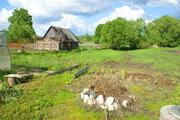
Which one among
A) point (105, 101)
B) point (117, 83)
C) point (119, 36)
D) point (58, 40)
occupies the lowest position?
point (105, 101)

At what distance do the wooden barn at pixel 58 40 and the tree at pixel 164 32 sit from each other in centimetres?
2319

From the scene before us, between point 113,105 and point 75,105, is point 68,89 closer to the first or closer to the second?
point 75,105

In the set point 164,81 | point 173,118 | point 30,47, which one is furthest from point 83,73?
point 30,47

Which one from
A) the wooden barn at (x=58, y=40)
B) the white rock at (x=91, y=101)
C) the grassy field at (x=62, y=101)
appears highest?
the wooden barn at (x=58, y=40)

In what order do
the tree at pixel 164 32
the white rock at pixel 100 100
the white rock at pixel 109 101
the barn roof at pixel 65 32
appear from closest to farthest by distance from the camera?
1. the white rock at pixel 109 101
2. the white rock at pixel 100 100
3. the barn roof at pixel 65 32
4. the tree at pixel 164 32

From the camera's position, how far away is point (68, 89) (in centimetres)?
1848

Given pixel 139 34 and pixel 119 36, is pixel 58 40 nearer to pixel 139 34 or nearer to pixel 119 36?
pixel 119 36

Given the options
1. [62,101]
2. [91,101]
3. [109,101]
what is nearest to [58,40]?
[62,101]

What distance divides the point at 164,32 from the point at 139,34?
20.5 ft

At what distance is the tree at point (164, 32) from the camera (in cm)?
8181

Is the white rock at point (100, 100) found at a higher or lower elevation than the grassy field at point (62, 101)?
higher

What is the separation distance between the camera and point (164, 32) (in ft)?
277

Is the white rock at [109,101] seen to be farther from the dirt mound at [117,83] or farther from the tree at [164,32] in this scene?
the tree at [164,32]

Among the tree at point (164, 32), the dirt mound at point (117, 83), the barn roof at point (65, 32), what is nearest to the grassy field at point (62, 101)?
the dirt mound at point (117, 83)
